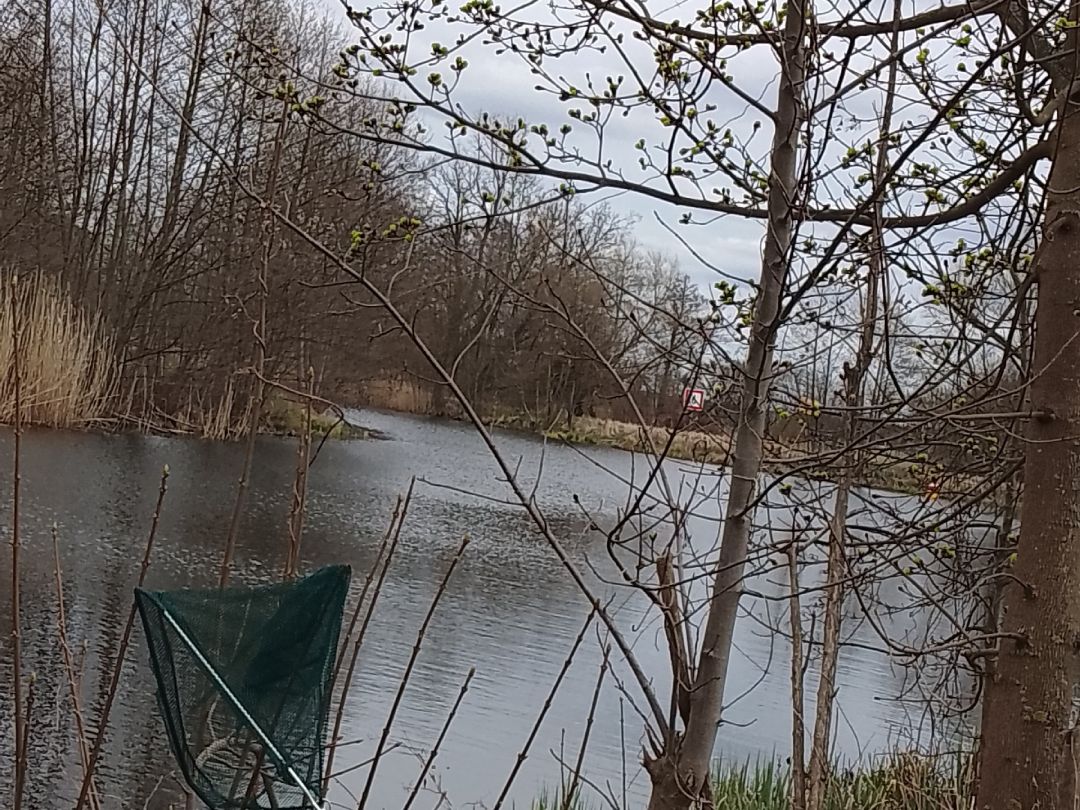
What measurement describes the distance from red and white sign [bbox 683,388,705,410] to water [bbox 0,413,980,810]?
0.55 feet

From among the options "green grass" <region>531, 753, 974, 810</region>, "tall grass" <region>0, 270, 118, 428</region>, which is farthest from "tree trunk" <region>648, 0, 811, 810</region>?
"tall grass" <region>0, 270, 118, 428</region>

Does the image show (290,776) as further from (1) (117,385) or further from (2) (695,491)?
(1) (117,385)

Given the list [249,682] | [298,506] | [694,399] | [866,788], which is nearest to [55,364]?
[866,788]

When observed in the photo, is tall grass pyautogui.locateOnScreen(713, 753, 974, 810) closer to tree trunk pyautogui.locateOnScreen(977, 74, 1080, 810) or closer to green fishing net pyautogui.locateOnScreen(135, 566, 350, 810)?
tree trunk pyautogui.locateOnScreen(977, 74, 1080, 810)

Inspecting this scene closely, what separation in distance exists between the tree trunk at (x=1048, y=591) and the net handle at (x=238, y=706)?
1138 mm

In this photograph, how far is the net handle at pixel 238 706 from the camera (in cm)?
192

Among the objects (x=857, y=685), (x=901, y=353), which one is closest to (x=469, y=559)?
(x=857, y=685)

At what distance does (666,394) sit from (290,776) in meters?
0.98

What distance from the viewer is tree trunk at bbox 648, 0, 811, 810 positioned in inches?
→ 75.7

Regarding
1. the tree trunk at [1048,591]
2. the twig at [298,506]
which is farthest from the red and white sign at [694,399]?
the twig at [298,506]

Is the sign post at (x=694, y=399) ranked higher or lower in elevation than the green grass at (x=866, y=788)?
higher

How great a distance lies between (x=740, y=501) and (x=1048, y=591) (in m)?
0.55

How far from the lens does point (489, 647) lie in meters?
6.66

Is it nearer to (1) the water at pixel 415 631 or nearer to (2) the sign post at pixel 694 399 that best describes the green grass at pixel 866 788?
(1) the water at pixel 415 631
